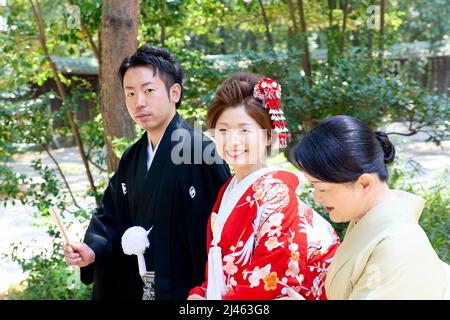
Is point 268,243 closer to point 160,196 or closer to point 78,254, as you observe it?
point 160,196

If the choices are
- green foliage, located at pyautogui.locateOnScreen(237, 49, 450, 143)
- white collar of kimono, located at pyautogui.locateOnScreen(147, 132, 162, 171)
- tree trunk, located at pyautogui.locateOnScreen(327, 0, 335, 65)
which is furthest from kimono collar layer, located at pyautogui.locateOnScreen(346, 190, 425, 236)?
tree trunk, located at pyautogui.locateOnScreen(327, 0, 335, 65)

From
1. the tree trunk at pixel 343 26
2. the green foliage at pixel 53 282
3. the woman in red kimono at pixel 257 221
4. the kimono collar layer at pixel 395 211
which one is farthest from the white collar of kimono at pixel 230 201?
the tree trunk at pixel 343 26

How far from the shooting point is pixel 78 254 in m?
2.13

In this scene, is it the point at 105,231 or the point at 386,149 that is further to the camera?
the point at 105,231

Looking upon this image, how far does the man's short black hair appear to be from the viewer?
216cm

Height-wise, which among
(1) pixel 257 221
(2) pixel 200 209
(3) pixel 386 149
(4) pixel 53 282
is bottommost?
(4) pixel 53 282

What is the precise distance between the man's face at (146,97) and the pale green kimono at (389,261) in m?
1.03

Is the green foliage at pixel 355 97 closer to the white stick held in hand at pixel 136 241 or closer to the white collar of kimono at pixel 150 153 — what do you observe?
the white collar of kimono at pixel 150 153

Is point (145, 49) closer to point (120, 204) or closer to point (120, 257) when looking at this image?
point (120, 204)

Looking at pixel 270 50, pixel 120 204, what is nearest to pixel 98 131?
pixel 270 50

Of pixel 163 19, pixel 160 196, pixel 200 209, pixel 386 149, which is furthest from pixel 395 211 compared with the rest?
pixel 163 19

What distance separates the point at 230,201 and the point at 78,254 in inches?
30.8

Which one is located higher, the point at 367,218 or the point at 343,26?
the point at 343,26

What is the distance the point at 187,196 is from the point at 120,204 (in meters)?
0.41
